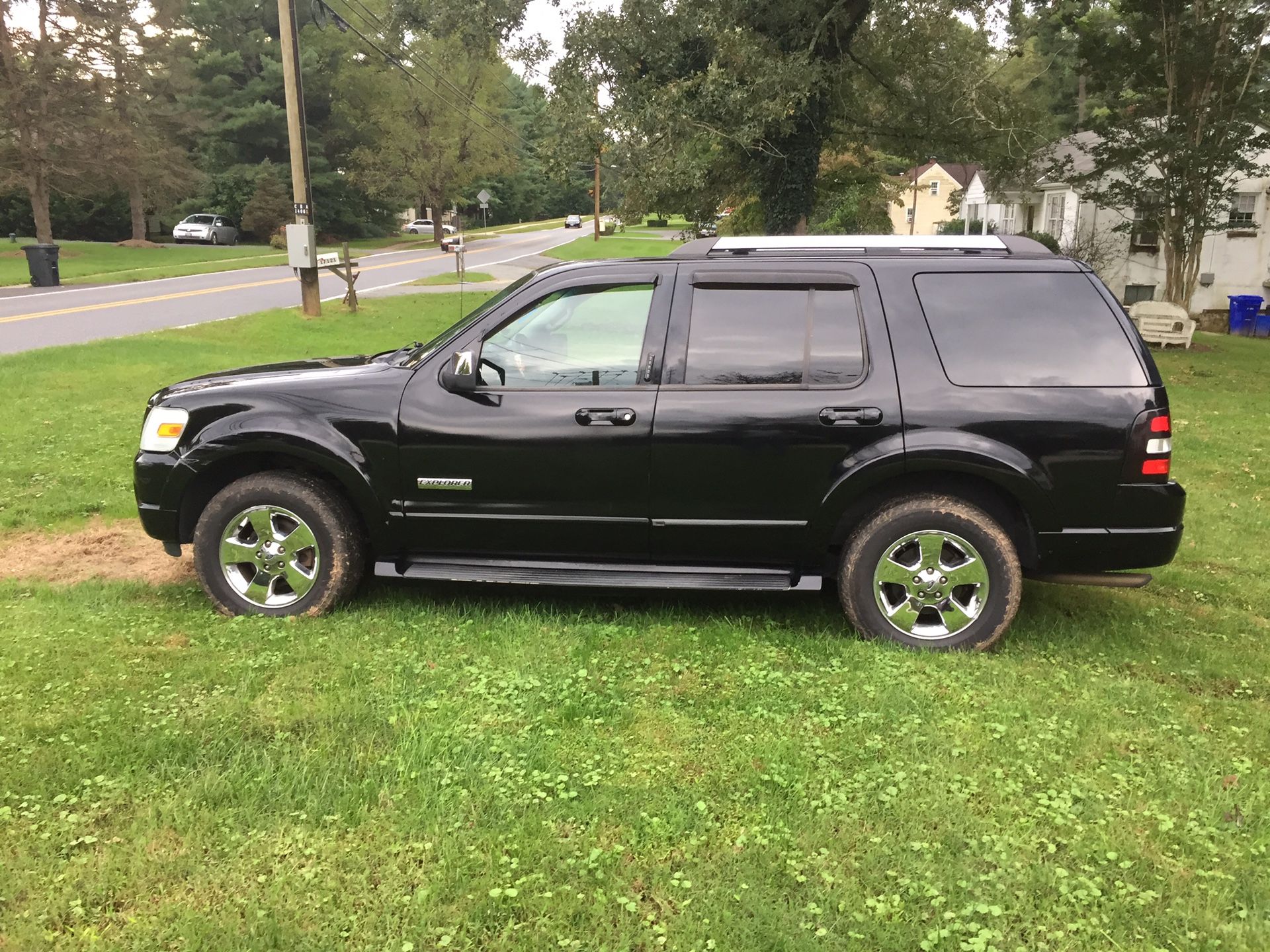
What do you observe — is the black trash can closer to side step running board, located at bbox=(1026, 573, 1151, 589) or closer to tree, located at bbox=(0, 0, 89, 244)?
tree, located at bbox=(0, 0, 89, 244)

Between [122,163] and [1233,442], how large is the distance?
39.2 metres

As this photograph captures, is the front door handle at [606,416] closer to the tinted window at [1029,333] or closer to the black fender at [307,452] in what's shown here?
the black fender at [307,452]

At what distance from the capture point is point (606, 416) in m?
4.23

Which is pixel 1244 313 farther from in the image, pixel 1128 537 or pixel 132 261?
pixel 132 261

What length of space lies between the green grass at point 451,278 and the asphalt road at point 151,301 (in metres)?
0.63

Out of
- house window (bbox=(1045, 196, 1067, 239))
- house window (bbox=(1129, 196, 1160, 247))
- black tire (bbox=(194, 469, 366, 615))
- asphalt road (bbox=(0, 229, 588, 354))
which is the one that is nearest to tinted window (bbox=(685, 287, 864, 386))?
black tire (bbox=(194, 469, 366, 615))

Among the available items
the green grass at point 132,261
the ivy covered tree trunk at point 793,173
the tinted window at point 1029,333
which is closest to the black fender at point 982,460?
the tinted window at point 1029,333

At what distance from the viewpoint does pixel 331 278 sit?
28406 mm

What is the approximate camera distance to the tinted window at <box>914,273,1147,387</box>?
4.10 meters

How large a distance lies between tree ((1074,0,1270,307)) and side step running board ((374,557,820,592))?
16616 mm

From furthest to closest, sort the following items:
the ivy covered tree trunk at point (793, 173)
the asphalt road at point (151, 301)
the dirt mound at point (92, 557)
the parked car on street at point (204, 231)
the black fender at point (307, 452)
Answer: the parked car on street at point (204, 231) → the ivy covered tree trunk at point (793, 173) → the asphalt road at point (151, 301) → the dirt mound at point (92, 557) → the black fender at point (307, 452)

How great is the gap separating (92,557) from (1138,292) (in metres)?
26.6

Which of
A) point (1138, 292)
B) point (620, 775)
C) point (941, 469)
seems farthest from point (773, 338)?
point (1138, 292)

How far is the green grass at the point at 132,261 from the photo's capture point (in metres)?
26.9
